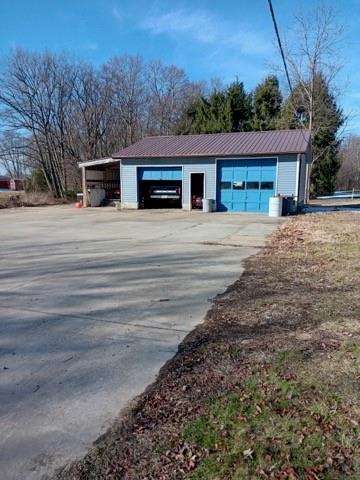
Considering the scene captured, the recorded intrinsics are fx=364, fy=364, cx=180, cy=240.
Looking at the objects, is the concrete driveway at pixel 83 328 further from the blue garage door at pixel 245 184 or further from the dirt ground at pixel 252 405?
the blue garage door at pixel 245 184

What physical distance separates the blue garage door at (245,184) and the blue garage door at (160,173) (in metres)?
2.70

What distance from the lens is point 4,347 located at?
3594 mm

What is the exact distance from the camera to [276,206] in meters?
17.3

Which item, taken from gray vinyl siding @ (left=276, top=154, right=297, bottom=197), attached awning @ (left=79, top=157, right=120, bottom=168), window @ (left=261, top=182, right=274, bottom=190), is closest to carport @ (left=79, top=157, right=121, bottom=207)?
attached awning @ (left=79, top=157, right=120, bottom=168)

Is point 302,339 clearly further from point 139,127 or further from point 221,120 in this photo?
point 139,127

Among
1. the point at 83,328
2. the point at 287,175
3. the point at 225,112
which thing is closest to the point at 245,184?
the point at 287,175

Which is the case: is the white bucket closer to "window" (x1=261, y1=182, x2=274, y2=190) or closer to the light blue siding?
the light blue siding

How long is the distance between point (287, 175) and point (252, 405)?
17.2 meters

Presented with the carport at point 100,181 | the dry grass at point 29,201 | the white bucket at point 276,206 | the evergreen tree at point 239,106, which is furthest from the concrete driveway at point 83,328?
the evergreen tree at point 239,106

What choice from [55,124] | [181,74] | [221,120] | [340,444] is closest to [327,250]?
[340,444]

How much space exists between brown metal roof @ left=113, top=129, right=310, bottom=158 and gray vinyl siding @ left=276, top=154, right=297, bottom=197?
463 millimetres

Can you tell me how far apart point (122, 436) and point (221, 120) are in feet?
109

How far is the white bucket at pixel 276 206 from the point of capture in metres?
17.2

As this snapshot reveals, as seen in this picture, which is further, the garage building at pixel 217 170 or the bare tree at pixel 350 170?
the bare tree at pixel 350 170
